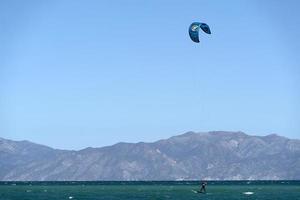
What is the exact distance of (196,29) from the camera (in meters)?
93.3

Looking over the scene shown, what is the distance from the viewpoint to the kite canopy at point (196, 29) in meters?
90.9

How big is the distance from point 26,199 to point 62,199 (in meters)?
7.73

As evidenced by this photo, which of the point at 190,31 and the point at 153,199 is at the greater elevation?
the point at 190,31

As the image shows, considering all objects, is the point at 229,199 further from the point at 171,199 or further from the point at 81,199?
the point at 81,199

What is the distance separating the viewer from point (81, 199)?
133375 mm

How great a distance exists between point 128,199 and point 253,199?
1018 inches

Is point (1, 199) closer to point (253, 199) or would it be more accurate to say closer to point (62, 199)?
point (62, 199)

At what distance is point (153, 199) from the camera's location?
12962 centimetres

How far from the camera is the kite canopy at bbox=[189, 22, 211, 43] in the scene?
90.9 metres

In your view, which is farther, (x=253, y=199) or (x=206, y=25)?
(x=253, y=199)

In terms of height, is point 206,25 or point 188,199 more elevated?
point 206,25

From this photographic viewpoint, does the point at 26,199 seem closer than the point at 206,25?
No

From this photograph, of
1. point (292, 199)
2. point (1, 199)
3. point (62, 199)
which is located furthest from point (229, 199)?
point (1, 199)

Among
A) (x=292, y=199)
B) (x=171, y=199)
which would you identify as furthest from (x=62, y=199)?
(x=292, y=199)
